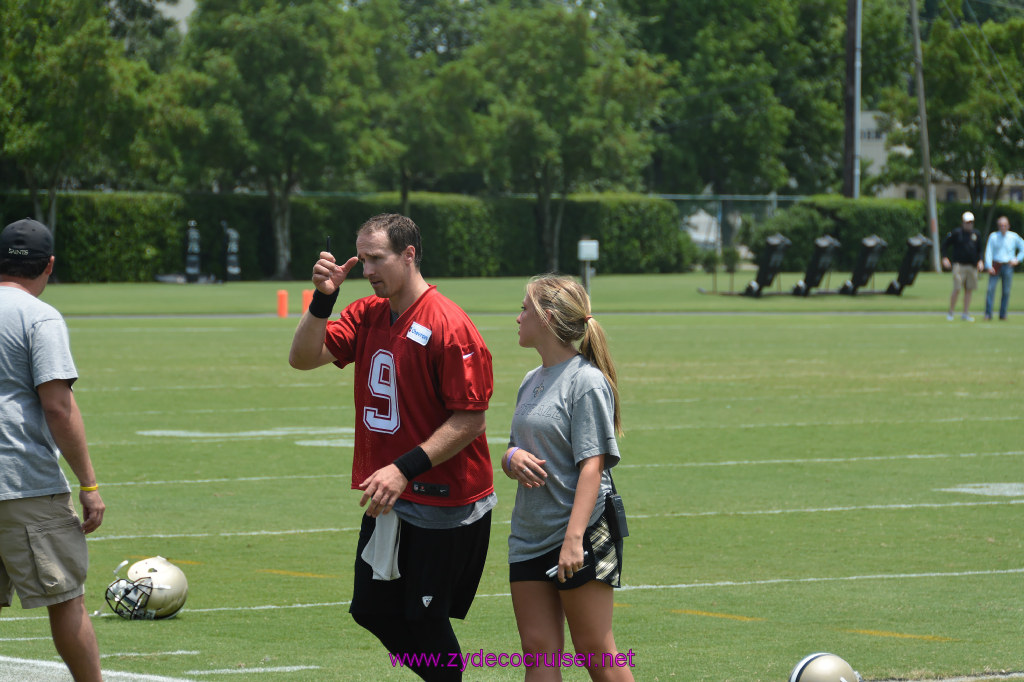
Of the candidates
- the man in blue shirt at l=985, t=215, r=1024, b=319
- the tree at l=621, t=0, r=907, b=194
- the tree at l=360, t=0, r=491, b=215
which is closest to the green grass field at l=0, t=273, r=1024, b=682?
the man in blue shirt at l=985, t=215, r=1024, b=319

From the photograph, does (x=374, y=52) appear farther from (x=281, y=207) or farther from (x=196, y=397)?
(x=196, y=397)

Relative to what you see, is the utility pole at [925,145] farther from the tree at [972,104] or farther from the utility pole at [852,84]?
the tree at [972,104]

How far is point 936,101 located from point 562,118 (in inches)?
693

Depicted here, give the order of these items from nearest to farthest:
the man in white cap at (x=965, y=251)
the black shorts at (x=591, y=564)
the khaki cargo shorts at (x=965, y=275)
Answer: the black shorts at (x=591, y=564)
the man in white cap at (x=965, y=251)
the khaki cargo shorts at (x=965, y=275)

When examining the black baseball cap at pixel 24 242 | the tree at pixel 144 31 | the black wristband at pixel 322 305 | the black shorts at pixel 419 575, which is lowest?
the black shorts at pixel 419 575

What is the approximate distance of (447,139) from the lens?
5419 centimetres

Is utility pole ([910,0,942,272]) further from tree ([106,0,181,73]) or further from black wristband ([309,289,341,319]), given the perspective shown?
black wristband ([309,289,341,319])

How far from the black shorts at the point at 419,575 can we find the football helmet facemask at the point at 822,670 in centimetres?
124

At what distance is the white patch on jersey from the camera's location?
5.13 m

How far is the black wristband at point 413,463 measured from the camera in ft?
16.4

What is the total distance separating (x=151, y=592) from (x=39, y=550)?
82.0 inches

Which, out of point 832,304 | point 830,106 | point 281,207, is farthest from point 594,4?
point 832,304

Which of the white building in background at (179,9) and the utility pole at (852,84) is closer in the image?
the utility pole at (852,84)

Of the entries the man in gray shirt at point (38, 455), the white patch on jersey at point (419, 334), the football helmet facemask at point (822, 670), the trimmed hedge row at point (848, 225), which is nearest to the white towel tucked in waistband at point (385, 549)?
the white patch on jersey at point (419, 334)
